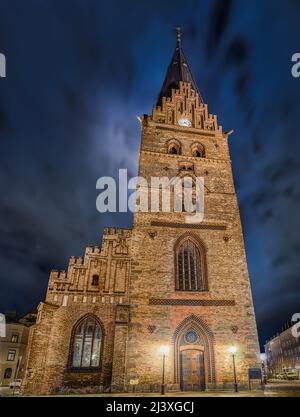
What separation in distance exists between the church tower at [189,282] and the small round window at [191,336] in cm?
5

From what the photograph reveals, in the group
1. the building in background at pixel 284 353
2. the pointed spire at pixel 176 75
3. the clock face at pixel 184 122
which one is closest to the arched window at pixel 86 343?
the clock face at pixel 184 122

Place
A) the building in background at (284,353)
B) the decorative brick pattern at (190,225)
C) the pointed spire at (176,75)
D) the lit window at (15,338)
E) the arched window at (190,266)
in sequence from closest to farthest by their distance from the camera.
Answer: the arched window at (190,266)
the decorative brick pattern at (190,225)
the pointed spire at (176,75)
the lit window at (15,338)
the building in background at (284,353)

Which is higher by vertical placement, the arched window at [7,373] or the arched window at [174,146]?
the arched window at [174,146]

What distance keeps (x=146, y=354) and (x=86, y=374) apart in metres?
3.27

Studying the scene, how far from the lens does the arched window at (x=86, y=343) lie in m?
14.8

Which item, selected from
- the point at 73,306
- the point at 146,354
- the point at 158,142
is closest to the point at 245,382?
the point at 146,354

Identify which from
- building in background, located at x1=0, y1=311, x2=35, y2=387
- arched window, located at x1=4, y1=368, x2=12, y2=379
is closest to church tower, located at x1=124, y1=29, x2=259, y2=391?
building in background, located at x1=0, y1=311, x2=35, y2=387

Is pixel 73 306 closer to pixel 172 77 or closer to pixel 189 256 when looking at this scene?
pixel 189 256

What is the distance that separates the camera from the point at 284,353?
237 ft

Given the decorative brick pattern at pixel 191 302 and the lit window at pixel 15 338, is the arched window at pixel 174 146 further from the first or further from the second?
the lit window at pixel 15 338

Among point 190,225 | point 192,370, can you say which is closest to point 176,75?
point 190,225

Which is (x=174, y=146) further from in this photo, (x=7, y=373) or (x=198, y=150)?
(x=7, y=373)
